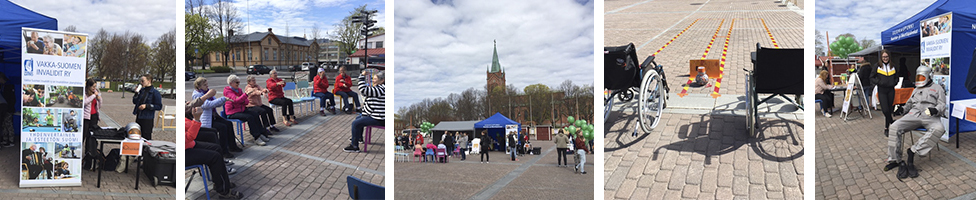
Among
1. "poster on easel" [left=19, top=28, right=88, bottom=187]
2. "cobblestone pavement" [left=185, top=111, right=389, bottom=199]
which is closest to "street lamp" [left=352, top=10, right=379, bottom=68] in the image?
"cobblestone pavement" [left=185, top=111, right=389, bottom=199]

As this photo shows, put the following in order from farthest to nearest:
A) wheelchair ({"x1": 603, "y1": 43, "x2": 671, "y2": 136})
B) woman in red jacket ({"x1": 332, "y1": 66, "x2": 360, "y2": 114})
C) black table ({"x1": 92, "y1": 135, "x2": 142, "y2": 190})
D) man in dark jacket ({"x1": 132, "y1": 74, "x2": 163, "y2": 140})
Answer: man in dark jacket ({"x1": 132, "y1": 74, "x2": 163, "y2": 140}) → black table ({"x1": 92, "y1": 135, "x2": 142, "y2": 190}) → woman in red jacket ({"x1": 332, "y1": 66, "x2": 360, "y2": 114}) → wheelchair ({"x1": 603, "y1": 43, "x2": 671, "y2": 136})

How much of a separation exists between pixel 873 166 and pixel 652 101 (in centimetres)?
150

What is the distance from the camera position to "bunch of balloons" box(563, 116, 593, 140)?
3.90 metres

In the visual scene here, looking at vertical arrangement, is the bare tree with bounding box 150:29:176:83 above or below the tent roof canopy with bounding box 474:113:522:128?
above

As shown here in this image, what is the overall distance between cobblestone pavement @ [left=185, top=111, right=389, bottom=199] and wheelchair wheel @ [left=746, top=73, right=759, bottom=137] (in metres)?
2.58

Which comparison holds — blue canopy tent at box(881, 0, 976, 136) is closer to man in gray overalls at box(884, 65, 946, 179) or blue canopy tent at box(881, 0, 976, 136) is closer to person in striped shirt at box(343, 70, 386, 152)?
man in gray overalls at box(884, 65, 946, 179)

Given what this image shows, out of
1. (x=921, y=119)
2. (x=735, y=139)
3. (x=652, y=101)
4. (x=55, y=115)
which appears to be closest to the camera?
(x=921, y=119)

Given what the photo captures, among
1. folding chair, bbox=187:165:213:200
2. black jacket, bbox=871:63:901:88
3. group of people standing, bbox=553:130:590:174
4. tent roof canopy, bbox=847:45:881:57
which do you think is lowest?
folding chair, bbox=187:165:213:200

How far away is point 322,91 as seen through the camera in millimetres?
4102

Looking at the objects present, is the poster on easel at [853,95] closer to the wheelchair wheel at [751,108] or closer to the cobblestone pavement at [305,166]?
the wheelchair wheel at [751,108]

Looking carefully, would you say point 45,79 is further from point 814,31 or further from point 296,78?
point 814,31

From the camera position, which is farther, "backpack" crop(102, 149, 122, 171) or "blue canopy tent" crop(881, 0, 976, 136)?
"backpack" crop(102, 149, 122, 171)

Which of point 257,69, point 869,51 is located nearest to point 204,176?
point 257,69

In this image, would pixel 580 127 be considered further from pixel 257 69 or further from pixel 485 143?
pixel 257 69
